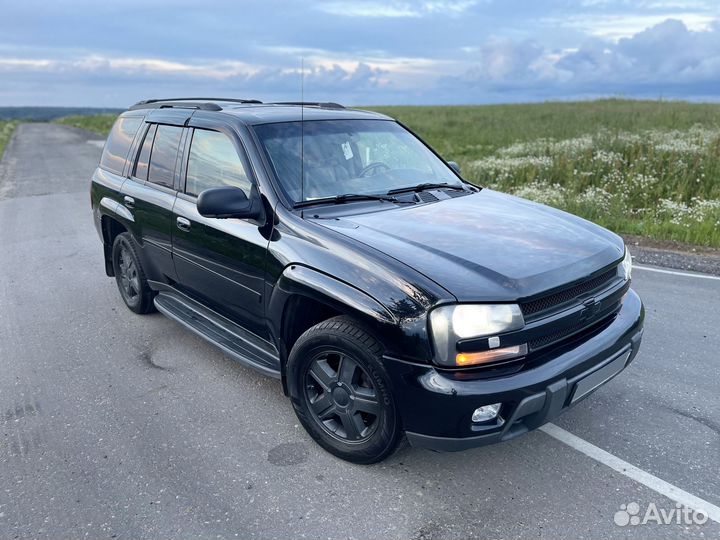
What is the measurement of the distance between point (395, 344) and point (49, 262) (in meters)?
6.07

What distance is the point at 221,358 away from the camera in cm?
452

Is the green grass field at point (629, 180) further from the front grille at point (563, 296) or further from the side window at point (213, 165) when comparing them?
the side window at point (213, 165)

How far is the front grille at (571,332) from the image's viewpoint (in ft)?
9.24

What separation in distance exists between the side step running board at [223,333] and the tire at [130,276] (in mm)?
379

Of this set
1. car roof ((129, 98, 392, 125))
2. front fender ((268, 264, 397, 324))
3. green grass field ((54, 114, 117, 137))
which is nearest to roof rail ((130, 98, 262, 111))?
car roof ((129, 98, 392, 125))

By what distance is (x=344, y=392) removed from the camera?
3082 mm

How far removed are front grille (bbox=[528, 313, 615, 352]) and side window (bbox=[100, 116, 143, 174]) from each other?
3.97 metres

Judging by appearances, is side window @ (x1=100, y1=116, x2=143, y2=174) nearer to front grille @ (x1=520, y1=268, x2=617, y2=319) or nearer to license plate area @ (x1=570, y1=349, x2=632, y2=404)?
front grille @ (x1=520, y1=268, x2=617, y2=319)

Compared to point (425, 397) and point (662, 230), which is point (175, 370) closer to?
point (425, 397)

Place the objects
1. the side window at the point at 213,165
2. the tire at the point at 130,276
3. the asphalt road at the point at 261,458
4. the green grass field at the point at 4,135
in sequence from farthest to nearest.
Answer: the green grass field at the point at 4,135, the tire at the point at 130,276, the side window at the point at 213,165, the asphalt road at the point at 261,458

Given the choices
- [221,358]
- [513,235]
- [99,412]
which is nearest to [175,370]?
[221,358]

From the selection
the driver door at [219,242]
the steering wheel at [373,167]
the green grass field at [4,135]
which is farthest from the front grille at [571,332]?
the green grass field at [4,135]

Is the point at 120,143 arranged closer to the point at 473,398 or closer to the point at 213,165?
the point at 213,165

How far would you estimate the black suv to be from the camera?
2682mm
